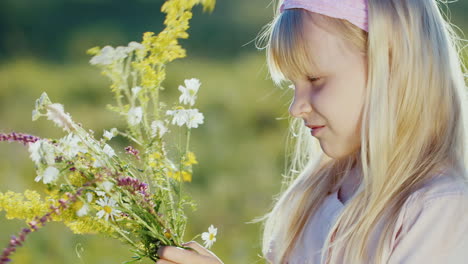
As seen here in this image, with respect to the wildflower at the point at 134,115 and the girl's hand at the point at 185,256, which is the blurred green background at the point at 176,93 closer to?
the girl's hand at the point at 185,256

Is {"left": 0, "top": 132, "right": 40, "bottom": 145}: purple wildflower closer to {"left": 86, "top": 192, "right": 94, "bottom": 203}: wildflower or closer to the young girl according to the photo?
{"left": 86, "top": 192, "right": 94, "bottom": 203}: wildflower

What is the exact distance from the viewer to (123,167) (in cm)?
142

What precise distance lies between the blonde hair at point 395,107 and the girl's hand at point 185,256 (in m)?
0.28

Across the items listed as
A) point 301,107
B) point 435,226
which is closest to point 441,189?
point 435,226

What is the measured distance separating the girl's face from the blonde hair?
0.06ft

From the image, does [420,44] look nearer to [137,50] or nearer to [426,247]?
[426,247]

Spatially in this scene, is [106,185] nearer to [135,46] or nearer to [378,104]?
[135,46]

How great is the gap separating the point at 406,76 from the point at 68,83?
5032mm

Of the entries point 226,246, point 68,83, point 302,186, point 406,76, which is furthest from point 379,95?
point 68,83

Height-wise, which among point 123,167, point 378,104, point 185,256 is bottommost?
point 185,256

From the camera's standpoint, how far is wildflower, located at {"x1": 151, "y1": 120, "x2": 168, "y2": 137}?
1440 millimetres

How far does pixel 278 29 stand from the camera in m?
1.61

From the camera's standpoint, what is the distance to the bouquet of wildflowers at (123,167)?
130 centimetres

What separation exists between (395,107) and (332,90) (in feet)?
0.52
